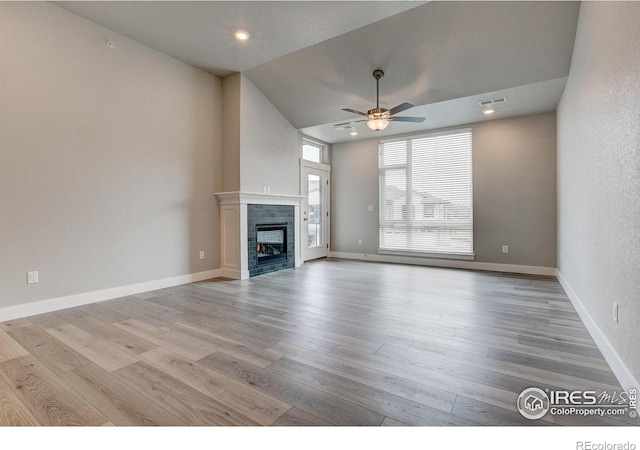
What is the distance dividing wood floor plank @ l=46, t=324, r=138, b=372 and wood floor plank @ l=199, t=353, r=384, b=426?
22.2 inches

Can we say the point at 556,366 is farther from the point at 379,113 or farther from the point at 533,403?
the point at 379,113

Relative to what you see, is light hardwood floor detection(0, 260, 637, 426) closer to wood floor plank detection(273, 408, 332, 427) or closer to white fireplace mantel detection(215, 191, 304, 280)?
wood floor plank detection(273, 408, 332, 427)

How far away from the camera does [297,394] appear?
5.75 feet

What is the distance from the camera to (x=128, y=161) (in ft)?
13.0

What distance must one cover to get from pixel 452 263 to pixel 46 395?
5991 mm

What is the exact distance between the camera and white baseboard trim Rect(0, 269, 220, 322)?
3.10 metres

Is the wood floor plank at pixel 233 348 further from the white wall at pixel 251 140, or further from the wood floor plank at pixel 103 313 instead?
the white wall at pixel 251 140

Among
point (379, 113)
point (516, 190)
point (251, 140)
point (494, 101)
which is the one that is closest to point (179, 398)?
point (379, 113)

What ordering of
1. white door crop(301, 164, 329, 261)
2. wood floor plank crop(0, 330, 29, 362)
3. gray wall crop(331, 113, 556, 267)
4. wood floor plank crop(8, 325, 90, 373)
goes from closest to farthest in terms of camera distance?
wood floor plank crop(8, 325, 90, 373), wood floor plank crop(0, 330, 29, 362), gray wall crop(331, 113, 556, 267), white door crop(301, 164, 329, 261)

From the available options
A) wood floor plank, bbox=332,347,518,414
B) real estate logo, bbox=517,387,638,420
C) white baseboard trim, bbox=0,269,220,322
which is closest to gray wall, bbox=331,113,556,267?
real estate logo, bbox=517,387,638,420

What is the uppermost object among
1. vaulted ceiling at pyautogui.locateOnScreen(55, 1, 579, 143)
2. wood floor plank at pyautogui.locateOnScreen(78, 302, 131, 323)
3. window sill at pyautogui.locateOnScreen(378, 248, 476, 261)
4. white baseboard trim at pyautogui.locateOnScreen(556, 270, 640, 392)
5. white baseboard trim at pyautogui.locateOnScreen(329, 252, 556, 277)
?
vaulted ceiling at pyautogui.locateOnScreen(55, 1, 579, 143)
